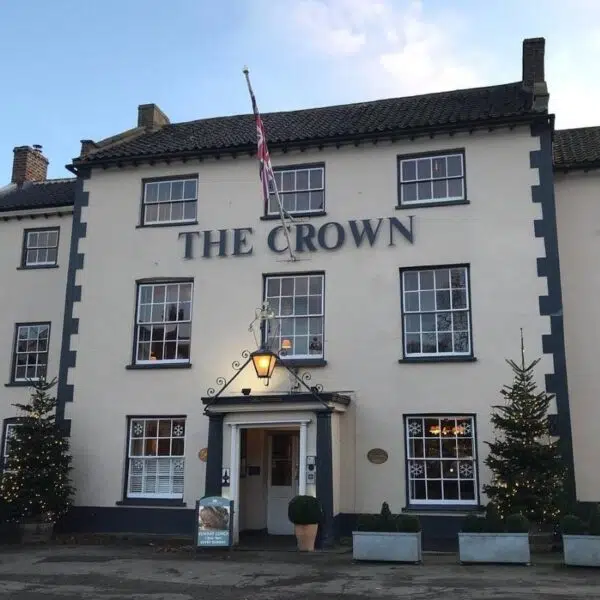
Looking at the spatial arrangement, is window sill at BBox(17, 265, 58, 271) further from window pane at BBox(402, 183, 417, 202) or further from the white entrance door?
window pane at BBox(402, 183, 417, 202)

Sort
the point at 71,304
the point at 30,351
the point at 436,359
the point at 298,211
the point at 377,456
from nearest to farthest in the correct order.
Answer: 1. the point at 377,456
2. the point at 436,359
3. the point at 298,211
4. the point at 71,304
5. the point at 30,351

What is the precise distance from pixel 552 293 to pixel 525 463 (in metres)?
3.69

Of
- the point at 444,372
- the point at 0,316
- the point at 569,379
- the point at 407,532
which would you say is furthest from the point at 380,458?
the point at 0,316

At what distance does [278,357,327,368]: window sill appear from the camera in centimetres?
1612

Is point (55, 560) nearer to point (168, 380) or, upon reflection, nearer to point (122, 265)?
point (168, 380)

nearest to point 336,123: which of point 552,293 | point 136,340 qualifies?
point 552,293

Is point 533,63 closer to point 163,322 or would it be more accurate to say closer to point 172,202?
point 172,202

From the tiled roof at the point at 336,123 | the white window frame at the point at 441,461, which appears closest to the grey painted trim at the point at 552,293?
the tiled roof at the point at 336,123

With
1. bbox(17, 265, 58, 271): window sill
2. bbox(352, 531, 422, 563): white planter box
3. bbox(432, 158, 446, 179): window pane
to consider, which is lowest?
bbox(352, 531, 422, 563): white planter box

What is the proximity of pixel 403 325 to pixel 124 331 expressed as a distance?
6593 mm

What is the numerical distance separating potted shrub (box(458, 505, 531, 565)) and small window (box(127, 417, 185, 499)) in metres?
6.97

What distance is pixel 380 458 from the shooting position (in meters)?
15.5

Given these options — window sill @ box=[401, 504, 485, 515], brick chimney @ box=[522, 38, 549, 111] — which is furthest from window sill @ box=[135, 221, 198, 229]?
brick chimney @ box=[522, 38, 549, 111]

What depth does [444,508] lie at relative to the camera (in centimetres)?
1499
